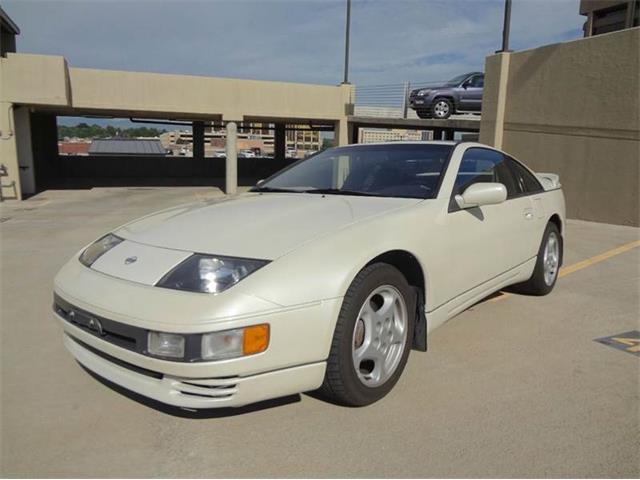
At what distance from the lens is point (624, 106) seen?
9.70m

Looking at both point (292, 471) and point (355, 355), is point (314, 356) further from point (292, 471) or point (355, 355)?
point (292, 471)

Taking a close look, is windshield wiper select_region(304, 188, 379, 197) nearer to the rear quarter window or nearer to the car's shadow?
the car's shadow

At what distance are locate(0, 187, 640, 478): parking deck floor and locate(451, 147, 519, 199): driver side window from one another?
43.3 inches

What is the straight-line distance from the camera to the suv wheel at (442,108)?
1767 cm

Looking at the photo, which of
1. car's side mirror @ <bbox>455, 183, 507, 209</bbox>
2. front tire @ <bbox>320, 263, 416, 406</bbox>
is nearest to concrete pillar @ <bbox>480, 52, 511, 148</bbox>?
car's side mirror @ <bbox>455, 183, 507, 209</bbox>

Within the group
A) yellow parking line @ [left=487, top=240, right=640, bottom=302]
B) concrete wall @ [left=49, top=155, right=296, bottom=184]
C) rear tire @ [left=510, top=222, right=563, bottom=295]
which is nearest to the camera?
rear tire @ [left=510, top=222, right=563, bottom=295]

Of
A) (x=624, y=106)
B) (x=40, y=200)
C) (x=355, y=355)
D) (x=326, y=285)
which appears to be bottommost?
(x=40, y=200)

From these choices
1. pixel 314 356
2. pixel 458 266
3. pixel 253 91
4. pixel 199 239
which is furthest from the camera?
pixel 253 91

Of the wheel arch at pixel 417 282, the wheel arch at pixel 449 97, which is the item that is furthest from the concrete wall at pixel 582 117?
the wheel arch at pixel 417 282

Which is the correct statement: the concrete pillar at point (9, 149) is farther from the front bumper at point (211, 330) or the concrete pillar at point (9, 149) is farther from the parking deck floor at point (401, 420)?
the front bumper at point (211, 330)

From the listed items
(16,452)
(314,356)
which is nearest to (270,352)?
(314,356)

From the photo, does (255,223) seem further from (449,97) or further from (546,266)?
(449,97)

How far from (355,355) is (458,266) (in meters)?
1.04

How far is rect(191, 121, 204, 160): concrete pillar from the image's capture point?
26155 mm
